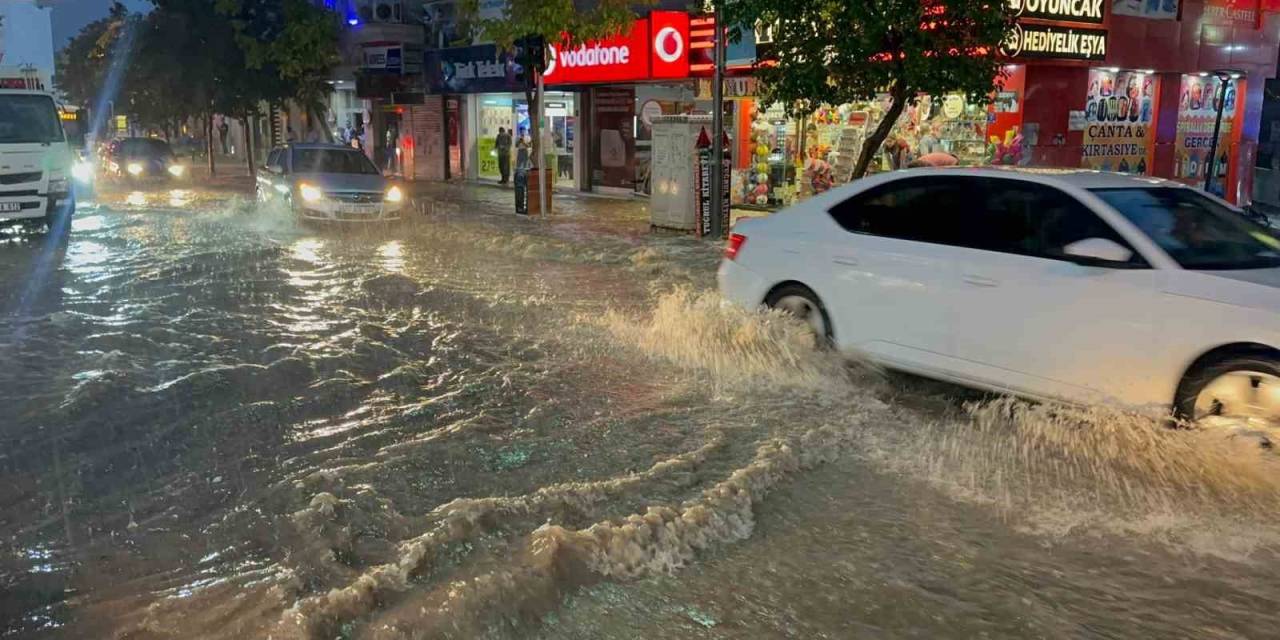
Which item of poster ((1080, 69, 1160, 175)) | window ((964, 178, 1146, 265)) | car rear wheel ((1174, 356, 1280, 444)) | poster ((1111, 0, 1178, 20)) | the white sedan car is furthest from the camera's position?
poster ((1080, 69, 1160, 175))

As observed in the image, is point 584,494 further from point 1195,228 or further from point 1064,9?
point 1064,9

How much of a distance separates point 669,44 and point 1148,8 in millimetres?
8761

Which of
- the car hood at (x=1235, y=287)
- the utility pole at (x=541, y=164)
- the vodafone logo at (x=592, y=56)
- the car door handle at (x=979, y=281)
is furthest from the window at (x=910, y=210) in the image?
the vodafone logo at (x=592, y=56)

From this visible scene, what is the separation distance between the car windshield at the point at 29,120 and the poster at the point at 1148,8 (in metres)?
16.7

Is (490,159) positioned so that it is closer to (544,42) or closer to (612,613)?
(544,42)

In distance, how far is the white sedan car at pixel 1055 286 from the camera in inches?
215

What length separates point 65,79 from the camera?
78.4m

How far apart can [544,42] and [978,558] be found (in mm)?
15882

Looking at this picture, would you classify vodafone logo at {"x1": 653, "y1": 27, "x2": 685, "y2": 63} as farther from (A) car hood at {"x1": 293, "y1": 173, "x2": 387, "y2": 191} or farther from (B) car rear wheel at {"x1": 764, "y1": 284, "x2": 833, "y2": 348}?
(B) car rear wheel at {"x1": 764, "y1": 284, "x2": 833, "y2": 348}

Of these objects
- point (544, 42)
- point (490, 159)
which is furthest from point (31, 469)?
point (490, 159)

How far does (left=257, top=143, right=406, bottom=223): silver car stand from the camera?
17.6 m

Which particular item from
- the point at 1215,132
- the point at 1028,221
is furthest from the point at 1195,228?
the point at 1215,132

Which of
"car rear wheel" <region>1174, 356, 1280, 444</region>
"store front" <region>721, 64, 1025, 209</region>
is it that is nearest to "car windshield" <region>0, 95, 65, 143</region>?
"store front" <region>721, 64, 1025, 209</region>

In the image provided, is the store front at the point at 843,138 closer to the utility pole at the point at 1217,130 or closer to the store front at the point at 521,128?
the utility pole at the point at 1217,130
